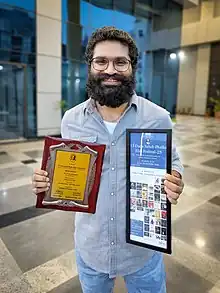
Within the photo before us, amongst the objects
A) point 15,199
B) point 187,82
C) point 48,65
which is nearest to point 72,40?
point 48,65

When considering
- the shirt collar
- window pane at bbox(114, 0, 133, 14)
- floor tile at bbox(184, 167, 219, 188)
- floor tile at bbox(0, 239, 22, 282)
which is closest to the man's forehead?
the shirt collar

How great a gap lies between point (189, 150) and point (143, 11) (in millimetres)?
8107

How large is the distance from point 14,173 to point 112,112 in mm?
3843

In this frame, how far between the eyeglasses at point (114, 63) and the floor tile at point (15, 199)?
2.61 m

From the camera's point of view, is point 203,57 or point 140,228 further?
point 203,57

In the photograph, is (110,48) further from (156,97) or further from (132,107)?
(156,97)

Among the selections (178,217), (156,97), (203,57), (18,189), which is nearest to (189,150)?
(178,217)

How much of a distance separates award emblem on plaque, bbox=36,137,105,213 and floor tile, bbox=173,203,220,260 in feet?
5.87

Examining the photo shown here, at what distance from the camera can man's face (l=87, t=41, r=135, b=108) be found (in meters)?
1.02

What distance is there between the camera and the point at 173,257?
2221mm

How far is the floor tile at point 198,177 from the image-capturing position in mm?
4109

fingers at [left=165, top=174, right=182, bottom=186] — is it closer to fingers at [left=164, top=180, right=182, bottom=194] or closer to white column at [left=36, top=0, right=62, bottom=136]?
fingers at [left=164, top=180, right=182, bottom=194]

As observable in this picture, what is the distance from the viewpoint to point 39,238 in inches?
99.0

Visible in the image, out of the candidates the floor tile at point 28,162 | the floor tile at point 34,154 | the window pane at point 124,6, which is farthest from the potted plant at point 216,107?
the floor tile at point 28,162
